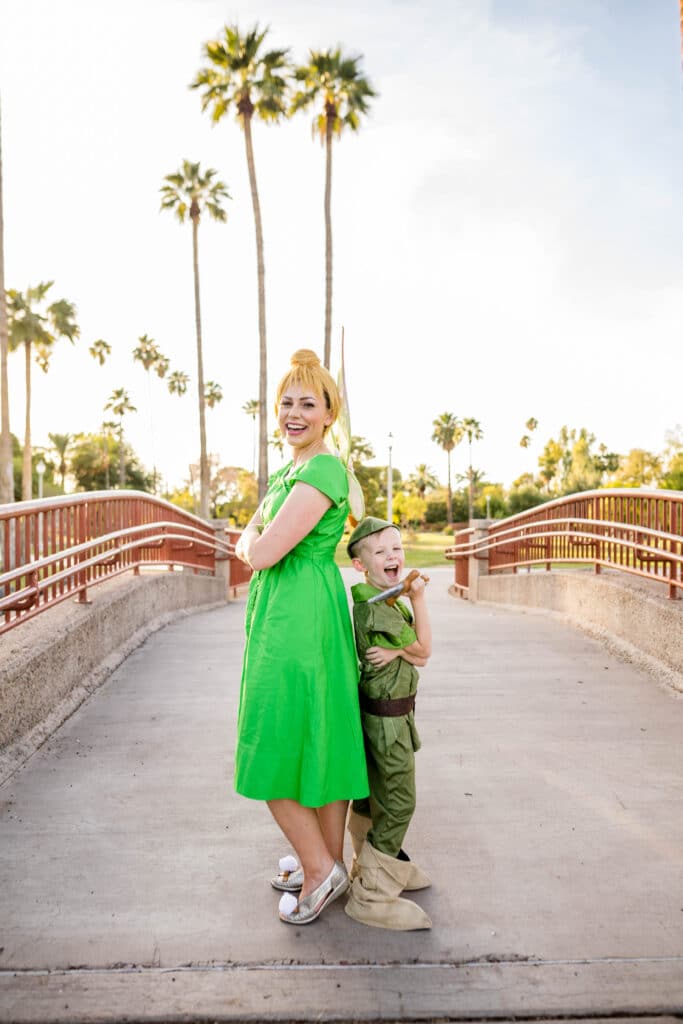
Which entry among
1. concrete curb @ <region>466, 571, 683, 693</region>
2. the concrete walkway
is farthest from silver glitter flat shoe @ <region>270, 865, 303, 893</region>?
concrete curb @ <region>466, 571, 683, 693</region>

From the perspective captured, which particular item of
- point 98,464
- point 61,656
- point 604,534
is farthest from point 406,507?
point 61,656

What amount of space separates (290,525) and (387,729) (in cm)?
74

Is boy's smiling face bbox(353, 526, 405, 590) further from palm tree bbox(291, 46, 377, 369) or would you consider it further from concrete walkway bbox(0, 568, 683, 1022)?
palm tree bbox(291, 46, 377, 369)

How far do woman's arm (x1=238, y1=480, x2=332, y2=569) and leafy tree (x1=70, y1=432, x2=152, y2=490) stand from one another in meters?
67.0

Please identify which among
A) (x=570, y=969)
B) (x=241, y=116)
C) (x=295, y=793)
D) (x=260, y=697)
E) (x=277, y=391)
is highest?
(x=241, y=116)

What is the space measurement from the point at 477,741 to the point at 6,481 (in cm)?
1498

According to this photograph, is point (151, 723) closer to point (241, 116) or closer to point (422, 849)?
point (422, 849)

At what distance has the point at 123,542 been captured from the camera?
741 cm

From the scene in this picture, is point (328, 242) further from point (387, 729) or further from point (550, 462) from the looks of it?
point (550, 462)

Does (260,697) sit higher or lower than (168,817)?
higher

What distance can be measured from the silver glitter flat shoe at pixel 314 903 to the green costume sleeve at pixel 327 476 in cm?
118

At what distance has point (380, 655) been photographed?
2717mm

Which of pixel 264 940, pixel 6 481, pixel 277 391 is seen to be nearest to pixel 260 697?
pixel 264 940

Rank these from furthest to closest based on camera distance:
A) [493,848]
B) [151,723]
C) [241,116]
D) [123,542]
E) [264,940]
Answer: [241,116], [123,542], [151,723], [493,848], [264,940]
